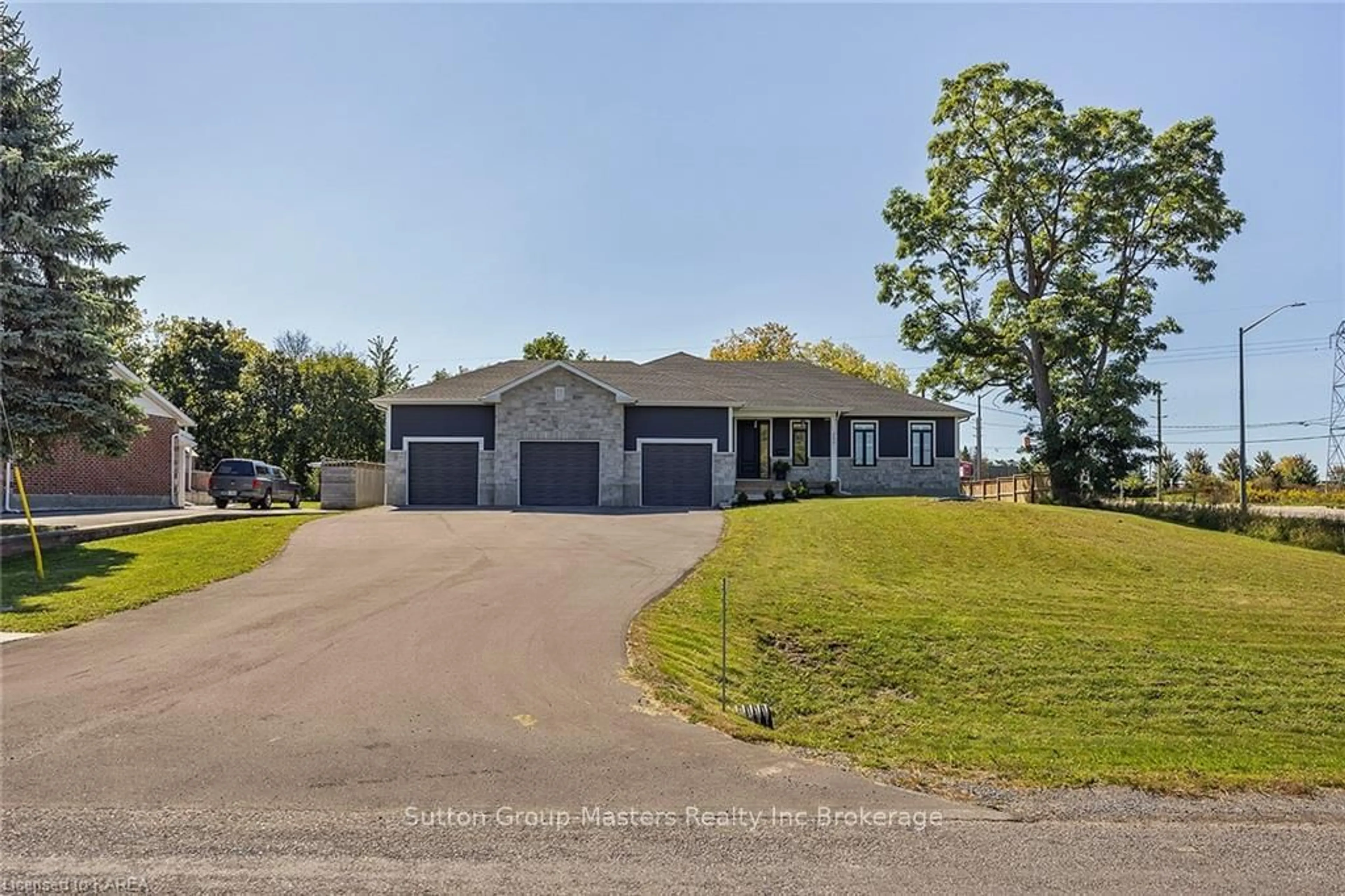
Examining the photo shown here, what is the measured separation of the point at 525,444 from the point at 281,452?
77.3ft

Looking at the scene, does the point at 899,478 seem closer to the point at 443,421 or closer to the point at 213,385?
the point at 443,421

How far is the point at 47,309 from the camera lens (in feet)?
55.7

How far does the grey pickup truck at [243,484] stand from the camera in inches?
1227

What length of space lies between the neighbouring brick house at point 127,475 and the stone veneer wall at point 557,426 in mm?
10338

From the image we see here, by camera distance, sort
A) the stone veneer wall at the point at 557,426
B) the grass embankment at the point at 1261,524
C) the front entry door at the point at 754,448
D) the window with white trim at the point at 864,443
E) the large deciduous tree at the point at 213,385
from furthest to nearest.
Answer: the large deciduous tree at the point at 213,385 → the window with white trim at the point at 864,443 → the front entry door at the point at 754,448 → the stone veneer wall at the point at 557,426 → the grass embankment at the point at 1261,524

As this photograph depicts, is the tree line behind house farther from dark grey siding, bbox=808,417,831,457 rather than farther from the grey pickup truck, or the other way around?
the grey pickup truck

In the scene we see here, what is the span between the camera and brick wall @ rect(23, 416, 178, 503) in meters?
28.4

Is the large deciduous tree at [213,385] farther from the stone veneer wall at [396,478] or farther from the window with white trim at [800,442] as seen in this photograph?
the window with white trim at [800,442]

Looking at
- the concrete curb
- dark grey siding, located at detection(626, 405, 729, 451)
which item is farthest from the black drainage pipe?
dark grey siding, located at detection(626, 405, 729, 451)

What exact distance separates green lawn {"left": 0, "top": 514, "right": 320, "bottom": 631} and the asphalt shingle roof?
1219 cm

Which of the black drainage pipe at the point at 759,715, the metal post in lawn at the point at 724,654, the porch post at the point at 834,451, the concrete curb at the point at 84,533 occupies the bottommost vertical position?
the black drainage pipe at the point at 759,715

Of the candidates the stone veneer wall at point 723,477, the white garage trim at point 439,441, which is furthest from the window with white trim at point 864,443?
the white garage trim at point 439,441

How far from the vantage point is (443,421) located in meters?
30.3

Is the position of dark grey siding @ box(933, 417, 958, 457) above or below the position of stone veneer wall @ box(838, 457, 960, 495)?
above
